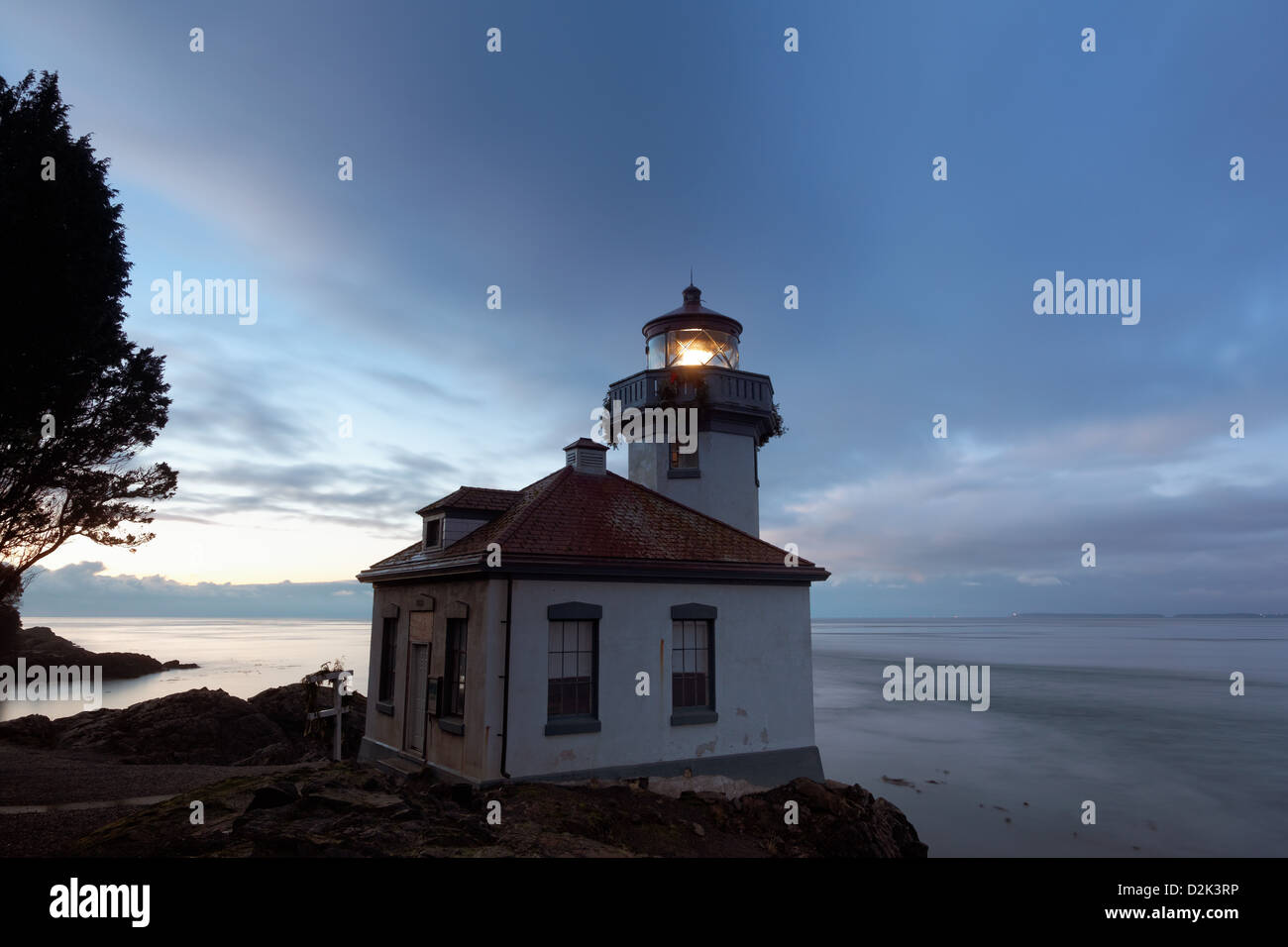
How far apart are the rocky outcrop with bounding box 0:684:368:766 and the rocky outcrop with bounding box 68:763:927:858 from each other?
8101mm

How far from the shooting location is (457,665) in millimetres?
13867

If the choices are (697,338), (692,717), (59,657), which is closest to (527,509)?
(692,717)

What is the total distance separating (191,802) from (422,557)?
624 cm

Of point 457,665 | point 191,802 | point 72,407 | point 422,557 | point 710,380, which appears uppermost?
point 710,380

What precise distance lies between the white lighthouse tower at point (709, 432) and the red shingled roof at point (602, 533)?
1.64m

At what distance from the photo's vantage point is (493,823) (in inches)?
412

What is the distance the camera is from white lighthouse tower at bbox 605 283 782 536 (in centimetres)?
1909

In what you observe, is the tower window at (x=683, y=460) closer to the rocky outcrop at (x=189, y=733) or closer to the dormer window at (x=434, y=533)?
the dormer window at (x=434, y=533)

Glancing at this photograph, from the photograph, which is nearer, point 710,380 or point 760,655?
point 760,655

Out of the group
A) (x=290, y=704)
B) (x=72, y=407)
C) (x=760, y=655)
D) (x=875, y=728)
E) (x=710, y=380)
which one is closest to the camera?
(x=72, y=407)

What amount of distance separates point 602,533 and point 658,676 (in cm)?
298

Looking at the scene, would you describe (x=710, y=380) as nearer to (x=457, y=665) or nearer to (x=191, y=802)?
(x=457, y=665)

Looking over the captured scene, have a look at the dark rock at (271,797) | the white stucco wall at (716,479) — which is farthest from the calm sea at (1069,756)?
the dark rock at (271,797)
